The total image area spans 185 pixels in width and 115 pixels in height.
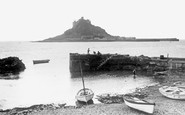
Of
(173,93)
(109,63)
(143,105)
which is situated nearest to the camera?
(143,105)

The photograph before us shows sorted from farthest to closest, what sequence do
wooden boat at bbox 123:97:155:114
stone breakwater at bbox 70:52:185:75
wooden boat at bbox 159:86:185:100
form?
stone breakwater at bbox 70:52:185:75, wooden boat at bbox 159:86:185:100, wooden boat at bbox 123:97:155:114

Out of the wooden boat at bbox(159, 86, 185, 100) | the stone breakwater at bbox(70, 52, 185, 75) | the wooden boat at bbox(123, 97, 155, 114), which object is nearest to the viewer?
the wooden boat at bbox(123, 97, 155, 114)

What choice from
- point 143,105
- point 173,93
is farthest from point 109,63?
point 143,105

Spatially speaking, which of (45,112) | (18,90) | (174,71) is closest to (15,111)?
(45,112)

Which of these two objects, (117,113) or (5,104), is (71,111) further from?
(5,104)

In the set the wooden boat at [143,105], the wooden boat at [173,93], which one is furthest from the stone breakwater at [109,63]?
the wooden boat at [143,105]

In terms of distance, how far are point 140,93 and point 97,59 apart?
2991 cm

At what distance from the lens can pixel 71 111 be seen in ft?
79.8

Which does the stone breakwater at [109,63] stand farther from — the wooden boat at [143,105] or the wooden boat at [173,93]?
the wooden boat at [143,105]

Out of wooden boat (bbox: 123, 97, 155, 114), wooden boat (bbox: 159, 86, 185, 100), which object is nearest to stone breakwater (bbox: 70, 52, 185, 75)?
wooden boat (bbox: 159, 86, 185, 100)

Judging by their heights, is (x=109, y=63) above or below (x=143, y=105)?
below

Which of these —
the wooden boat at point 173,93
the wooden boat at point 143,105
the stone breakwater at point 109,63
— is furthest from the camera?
the stone breakwater at point 109,63

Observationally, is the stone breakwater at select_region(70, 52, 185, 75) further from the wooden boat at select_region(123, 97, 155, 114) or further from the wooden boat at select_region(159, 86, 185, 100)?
the wooden boat at select_region(123, 97, 155, 114)

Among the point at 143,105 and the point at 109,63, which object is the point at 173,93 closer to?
the point at 143,105
